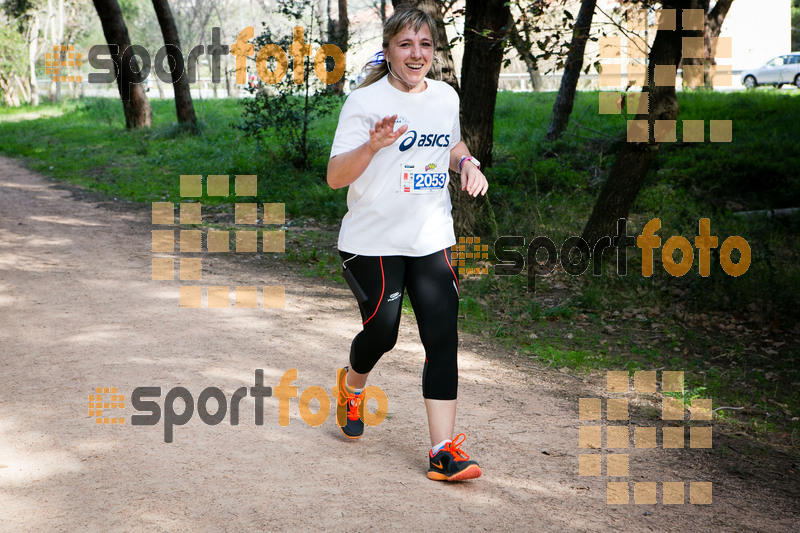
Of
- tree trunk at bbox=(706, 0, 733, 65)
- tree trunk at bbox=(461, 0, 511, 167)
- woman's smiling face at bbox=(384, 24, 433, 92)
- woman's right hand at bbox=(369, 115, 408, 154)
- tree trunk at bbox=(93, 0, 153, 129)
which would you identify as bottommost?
woman's right hand at bbox=(369, 115, 408, 154)

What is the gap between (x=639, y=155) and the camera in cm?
834

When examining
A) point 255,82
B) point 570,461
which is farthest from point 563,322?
point 255,82

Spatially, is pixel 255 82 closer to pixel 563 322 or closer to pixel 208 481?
pixel 563 322

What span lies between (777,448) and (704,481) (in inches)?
42.0

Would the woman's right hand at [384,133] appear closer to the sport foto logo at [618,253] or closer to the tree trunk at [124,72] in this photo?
the sport foto logo at [618,253]

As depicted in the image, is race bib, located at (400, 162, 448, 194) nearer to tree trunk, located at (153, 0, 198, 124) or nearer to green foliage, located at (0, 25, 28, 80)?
tree trunk, located at (153, 0, 198, 124)

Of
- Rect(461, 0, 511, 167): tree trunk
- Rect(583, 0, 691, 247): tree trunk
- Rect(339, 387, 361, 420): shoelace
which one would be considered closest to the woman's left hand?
Rect(339, 387, 361, 420): shoelace

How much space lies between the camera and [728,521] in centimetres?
363

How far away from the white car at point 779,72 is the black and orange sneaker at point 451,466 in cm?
3274

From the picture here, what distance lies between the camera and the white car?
3186 cm

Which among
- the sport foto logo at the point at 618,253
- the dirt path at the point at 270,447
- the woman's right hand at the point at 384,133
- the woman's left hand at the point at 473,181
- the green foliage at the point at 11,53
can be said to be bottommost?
the dirt path at the point at 270,447

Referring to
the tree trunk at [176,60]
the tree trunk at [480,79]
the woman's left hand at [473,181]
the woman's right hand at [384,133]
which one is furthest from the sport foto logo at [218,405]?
the tree trunk at [176,60]

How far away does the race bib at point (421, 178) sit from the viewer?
356 centimetres

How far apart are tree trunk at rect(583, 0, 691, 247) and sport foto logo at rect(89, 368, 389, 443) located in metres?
4.60
